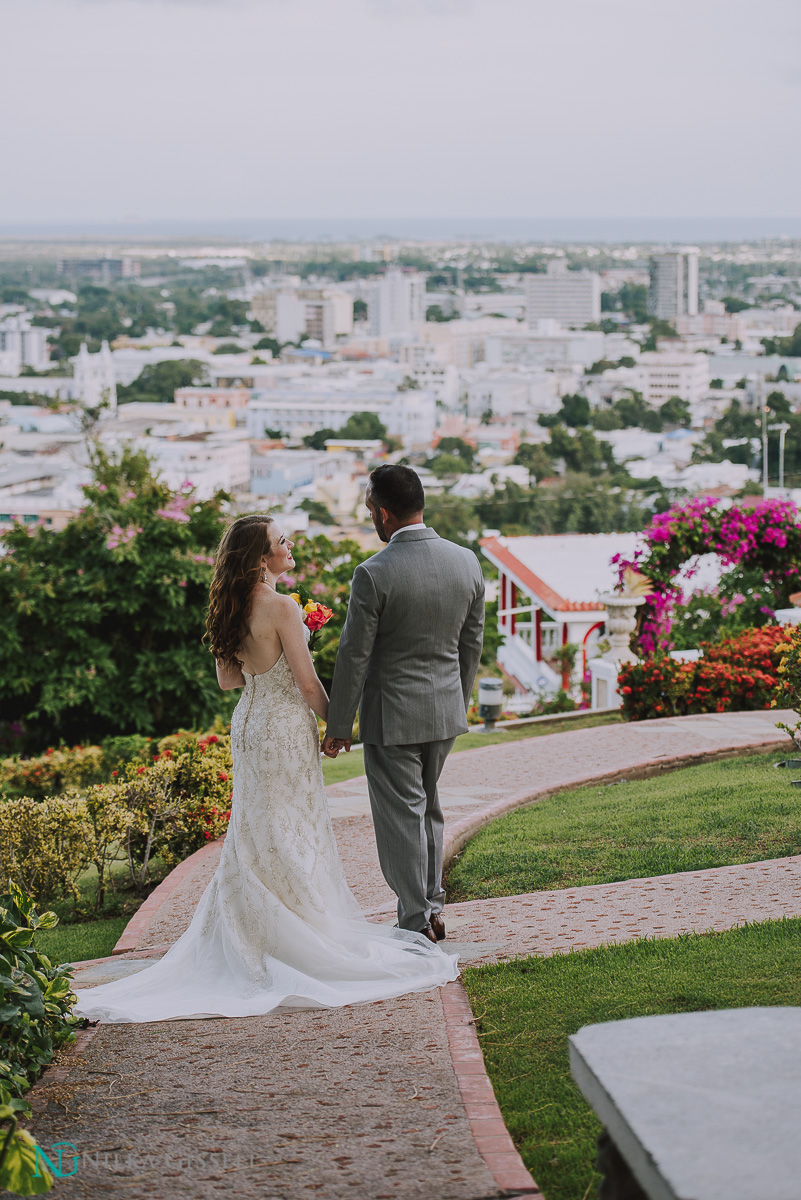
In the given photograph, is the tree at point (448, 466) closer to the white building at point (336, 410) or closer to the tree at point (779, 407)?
the white building at point (336, 410)

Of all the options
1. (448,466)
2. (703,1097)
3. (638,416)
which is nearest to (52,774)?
(703,1097)

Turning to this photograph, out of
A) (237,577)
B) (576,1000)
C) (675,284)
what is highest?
(675,284)

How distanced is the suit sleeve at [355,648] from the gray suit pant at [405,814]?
Result: 0.17 m

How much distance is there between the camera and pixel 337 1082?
2.84 metres

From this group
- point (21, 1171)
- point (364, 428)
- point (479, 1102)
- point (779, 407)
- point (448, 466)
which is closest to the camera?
point (21, 1171)

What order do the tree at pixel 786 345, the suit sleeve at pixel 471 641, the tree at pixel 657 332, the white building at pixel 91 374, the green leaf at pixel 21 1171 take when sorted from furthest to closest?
the tree at pixel 657 332
the white building at pixel 91 374
the tree at pixel 786 345
the suit sleeve at pixel 471 641
the green leaf at pixel 21 1171

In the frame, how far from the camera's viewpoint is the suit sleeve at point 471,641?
3.85 meters

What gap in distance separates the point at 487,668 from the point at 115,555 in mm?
10389

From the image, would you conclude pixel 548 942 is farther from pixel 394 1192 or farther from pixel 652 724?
pixel 652 724

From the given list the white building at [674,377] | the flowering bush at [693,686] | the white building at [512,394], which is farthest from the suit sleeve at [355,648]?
Result: the white building at [512,394]

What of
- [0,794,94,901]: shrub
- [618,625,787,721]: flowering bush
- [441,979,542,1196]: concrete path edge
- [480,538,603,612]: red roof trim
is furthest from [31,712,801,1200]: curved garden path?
[480,538,603,612]: red roof trim

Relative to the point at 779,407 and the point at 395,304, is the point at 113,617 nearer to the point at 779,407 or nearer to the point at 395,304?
the point at 779,407

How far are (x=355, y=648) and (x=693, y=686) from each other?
5524 mm

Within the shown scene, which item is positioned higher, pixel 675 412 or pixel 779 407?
Answer: pixel 779 407
